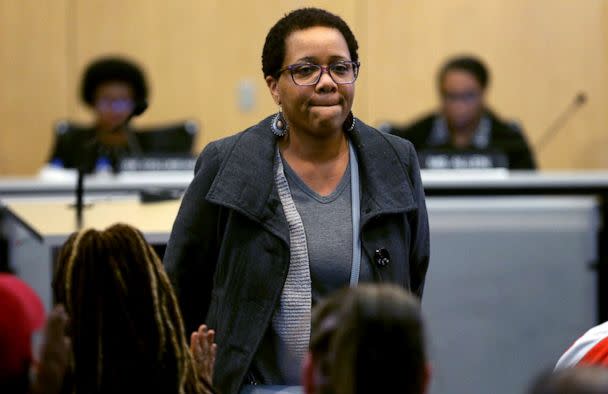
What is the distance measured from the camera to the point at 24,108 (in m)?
8.84

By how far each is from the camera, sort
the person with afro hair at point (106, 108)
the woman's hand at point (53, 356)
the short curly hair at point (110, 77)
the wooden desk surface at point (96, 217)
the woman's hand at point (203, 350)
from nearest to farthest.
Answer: the woman's hand at point (53, 356)
the woman's hand at point (203, 350)
the wooden desk surface at point (96, 217)
the person with afro hair at point (106, 108)
the short curly hair at point (110, 77)

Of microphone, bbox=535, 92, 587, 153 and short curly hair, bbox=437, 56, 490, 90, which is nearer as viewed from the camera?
short curly hair, bbox=437, 56, 490, 90

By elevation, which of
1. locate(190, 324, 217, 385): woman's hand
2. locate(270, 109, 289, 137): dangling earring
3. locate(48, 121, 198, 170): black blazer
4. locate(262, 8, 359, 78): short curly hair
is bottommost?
locate(48, 121, 198, 170): black blazer

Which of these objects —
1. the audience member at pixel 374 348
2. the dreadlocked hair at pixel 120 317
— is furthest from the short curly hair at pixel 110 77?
the audience member at pixel 374 348

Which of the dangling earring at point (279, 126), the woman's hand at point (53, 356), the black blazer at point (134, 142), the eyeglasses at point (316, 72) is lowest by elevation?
the black blazer at point (134, 142)

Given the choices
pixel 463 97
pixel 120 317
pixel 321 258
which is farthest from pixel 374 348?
pixel 463 97

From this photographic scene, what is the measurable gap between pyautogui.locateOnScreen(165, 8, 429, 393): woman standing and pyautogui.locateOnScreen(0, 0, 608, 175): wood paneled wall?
6350mm

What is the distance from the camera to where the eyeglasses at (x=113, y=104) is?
7.09 metres

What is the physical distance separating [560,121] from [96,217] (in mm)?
5832

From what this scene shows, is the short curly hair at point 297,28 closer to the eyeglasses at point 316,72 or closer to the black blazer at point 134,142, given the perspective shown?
the eyeglasses at point 316,72

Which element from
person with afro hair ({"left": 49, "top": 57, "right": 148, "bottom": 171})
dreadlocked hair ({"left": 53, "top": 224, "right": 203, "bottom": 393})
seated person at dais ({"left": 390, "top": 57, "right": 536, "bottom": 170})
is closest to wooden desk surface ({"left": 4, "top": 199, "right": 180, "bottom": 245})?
dreadlocked hair ({"left": 53, "top": 224, "right": 203, "bottom": 393})

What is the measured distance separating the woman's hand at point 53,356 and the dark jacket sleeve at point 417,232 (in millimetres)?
1036

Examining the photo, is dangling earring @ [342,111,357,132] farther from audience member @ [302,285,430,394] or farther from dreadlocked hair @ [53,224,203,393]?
audience member @ [302,285,430,394]

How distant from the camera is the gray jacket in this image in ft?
8.02
